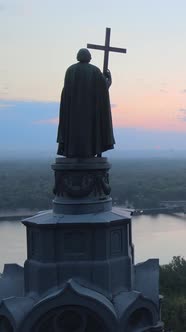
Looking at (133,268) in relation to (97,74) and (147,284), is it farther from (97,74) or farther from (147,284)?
(97,74)

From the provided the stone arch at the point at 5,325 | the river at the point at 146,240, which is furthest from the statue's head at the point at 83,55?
the river at the point at 146,240

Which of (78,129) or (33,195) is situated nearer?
(78,129)

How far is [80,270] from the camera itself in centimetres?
358

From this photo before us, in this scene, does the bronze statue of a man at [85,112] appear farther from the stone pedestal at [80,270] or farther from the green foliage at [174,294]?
the green foliage at [174,294]

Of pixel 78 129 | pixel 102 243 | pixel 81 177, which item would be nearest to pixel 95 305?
pixel 102 243

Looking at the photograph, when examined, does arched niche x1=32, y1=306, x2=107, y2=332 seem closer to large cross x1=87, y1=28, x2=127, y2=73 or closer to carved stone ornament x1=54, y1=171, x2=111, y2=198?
carved stone ornament x1=54, y1=171, x2=111, y2=198

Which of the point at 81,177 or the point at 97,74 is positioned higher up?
the point at 97,74

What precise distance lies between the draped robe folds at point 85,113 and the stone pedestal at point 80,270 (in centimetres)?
13

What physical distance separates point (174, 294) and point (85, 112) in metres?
11.6

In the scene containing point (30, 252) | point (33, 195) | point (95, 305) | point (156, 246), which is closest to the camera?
point (95, 305)

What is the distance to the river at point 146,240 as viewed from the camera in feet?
64.6

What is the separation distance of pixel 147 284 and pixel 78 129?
1.34 meters

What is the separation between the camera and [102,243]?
141 inches

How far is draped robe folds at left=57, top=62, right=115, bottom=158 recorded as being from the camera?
12.6 feet
